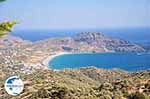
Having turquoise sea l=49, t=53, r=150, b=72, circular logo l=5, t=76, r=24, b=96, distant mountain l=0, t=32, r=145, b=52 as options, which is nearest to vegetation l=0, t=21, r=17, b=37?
circular logo l=5, t=76, r=24, b=96

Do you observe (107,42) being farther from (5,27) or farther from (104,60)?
(5,27)

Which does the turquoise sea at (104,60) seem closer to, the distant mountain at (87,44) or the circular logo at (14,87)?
the distant mountain at (87,44)

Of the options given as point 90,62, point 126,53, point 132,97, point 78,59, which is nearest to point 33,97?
point 132,97

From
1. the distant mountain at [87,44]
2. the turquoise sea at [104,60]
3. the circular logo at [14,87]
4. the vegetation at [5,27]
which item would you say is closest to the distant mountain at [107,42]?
the distant mountain at [87,44]

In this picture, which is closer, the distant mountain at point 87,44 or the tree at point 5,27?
the tree at point 5,27

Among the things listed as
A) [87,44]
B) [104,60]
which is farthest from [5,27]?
[87,44]

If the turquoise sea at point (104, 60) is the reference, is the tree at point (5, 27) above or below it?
above

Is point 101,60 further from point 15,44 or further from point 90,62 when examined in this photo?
point 15,44

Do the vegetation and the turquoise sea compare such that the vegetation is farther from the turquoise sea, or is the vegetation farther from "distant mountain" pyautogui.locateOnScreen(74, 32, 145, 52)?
"distant mountain" pyautogui.locateOnScreen(74, 32, 145, 52)
